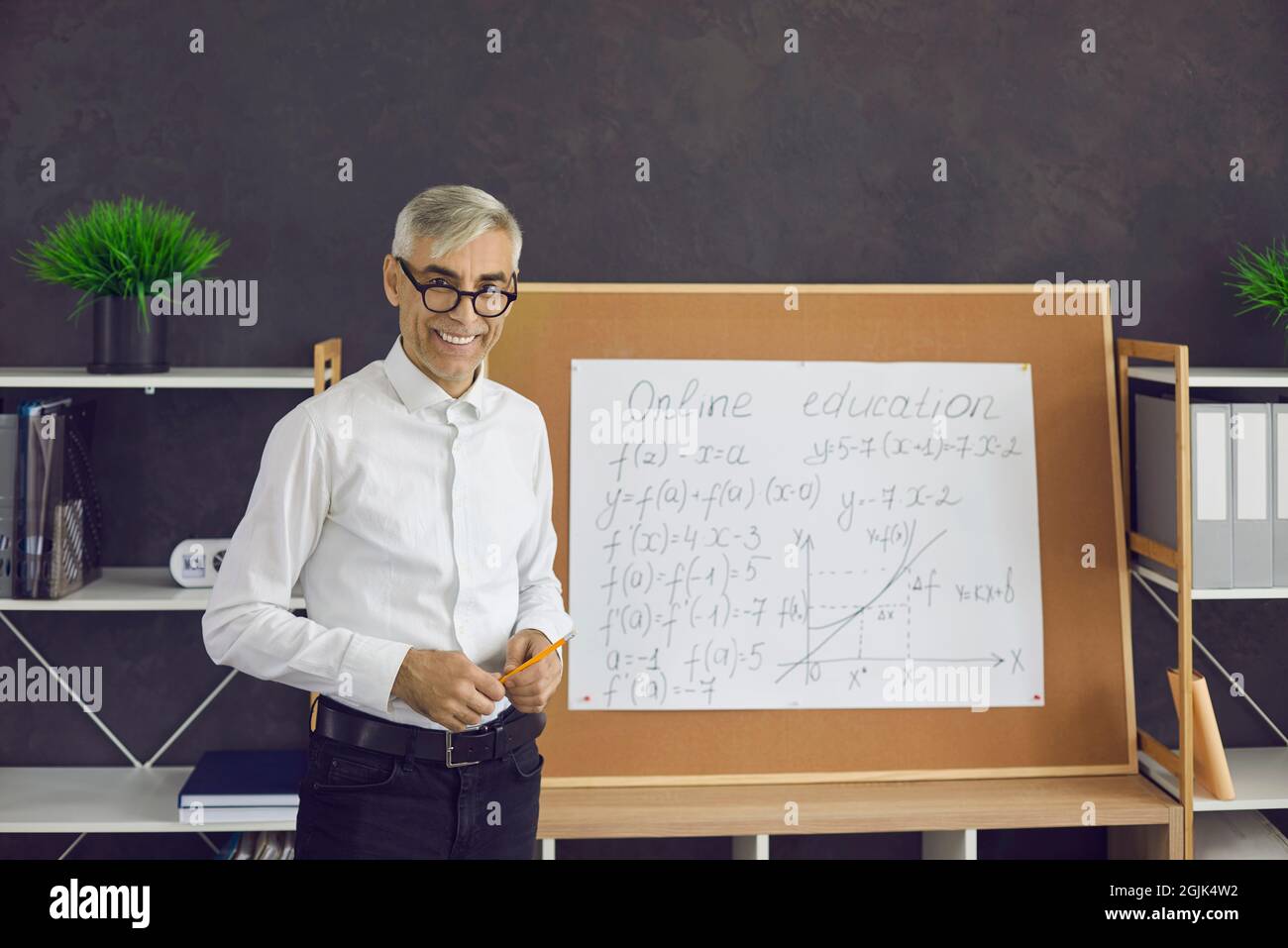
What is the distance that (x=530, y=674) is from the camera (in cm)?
167

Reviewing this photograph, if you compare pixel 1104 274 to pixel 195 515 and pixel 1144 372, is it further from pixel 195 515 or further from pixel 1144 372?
pixel 195 515

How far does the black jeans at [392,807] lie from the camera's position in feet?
5.35

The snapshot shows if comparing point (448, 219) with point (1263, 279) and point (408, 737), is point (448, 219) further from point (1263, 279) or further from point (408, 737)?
point (1263, 279)

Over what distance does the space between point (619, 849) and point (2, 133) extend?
1890 mm

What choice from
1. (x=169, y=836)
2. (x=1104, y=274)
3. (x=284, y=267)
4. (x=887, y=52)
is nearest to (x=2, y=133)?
(x=284, y=267)

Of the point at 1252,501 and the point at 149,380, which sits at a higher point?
the point at 149,380

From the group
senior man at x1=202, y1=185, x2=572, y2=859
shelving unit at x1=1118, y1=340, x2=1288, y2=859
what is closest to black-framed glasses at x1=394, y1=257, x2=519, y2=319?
senior man at x1=202, y1=185, x2=572, y2=859

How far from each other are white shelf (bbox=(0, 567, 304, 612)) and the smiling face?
62 centimetres

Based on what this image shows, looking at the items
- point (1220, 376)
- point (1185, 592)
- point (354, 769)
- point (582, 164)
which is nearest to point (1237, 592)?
point (1185, 592)

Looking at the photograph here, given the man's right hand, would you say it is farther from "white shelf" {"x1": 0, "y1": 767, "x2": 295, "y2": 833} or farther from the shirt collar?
"white shelf" {"x1": 0, "y1": 767, "x2": 295, "y2": 833}

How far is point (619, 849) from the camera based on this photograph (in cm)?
250

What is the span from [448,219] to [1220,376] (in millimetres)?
1478

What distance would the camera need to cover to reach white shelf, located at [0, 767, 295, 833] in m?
2.13

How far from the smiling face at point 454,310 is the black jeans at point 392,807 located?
55 cm
